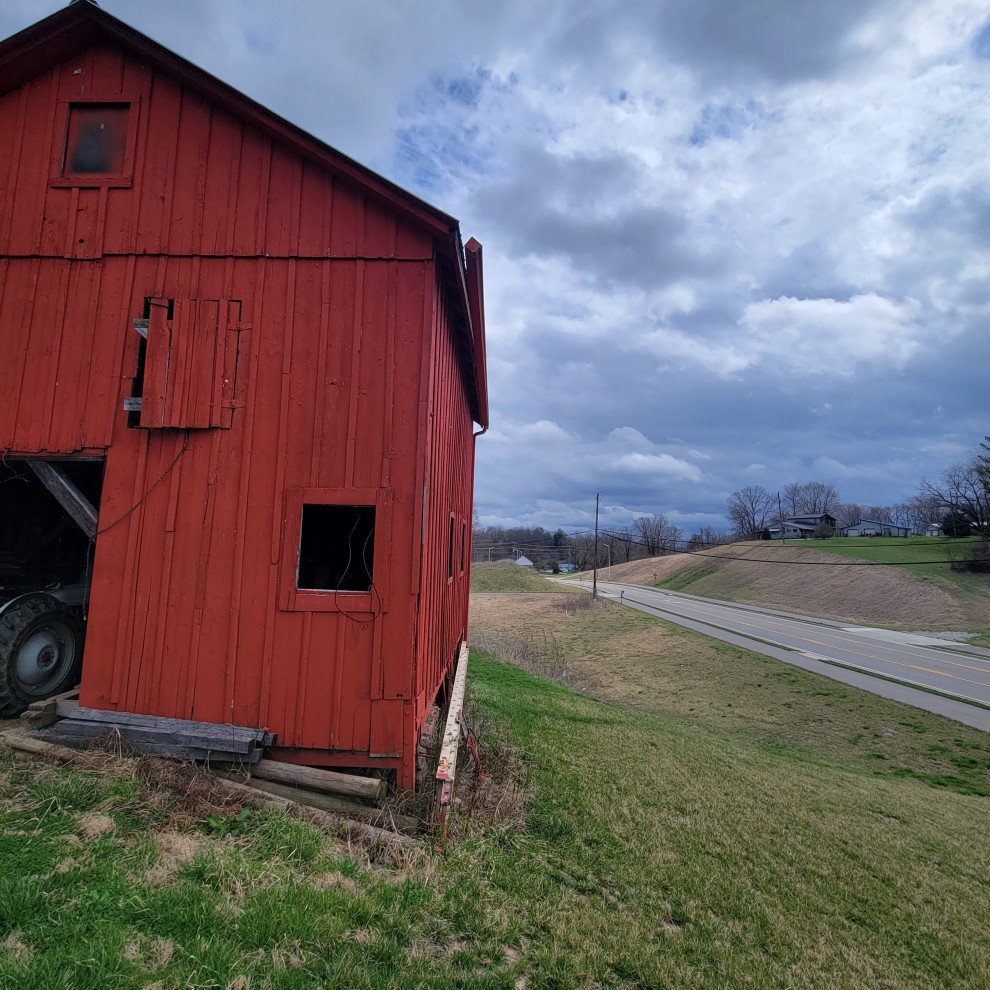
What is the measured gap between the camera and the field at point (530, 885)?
3086mm

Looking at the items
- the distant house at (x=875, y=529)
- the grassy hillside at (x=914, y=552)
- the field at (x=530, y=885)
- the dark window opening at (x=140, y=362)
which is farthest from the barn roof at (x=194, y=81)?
the distant house at (x=875, y=529)

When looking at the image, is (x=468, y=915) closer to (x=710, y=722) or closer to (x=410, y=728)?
(x=410, y=728)

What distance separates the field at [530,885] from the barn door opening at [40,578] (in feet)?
4.83

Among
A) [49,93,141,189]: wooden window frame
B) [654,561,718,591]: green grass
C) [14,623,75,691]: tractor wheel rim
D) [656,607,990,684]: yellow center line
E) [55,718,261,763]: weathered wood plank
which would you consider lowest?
[656,607,990,684]: yellow center line

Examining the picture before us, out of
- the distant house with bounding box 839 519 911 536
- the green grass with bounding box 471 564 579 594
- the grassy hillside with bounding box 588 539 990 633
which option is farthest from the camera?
the distant house with bounding box 839 519 911 536

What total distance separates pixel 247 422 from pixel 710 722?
577 inches

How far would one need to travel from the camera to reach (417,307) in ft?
19.1

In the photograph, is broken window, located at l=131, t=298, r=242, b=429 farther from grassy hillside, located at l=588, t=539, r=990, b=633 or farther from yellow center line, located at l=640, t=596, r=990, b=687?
grassy hillside, located at l=588, t=539, r=990, b=633

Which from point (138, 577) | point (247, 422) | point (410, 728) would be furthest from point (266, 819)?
point (247, 422)

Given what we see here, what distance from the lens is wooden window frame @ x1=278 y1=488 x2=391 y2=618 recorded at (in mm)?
5465

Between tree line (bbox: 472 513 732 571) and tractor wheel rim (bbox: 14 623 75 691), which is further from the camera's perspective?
tree line (bbox: 472 513 732 571)

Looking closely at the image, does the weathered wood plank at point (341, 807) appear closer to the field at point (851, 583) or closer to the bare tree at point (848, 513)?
the field at point (851, 583)

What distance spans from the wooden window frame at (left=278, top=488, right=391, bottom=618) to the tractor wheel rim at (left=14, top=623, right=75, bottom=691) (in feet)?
9.22

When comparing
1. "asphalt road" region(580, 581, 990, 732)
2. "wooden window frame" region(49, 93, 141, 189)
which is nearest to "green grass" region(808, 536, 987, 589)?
"asphalt road" region(580, 581, 990, 732)
